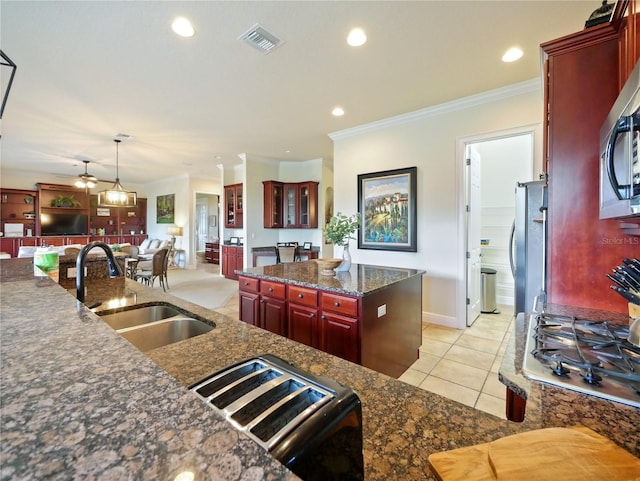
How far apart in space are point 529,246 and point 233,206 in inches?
242

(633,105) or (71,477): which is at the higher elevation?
(633,105)

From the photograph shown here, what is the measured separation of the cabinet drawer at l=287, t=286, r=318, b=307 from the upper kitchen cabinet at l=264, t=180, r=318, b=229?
3.93m

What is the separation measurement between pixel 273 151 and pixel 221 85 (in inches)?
106

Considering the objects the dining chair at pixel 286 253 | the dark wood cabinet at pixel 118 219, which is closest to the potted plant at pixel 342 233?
the dining chair at pixel 286 253

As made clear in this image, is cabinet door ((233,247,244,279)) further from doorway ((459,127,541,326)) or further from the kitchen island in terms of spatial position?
doorway ((459,127,541,326))

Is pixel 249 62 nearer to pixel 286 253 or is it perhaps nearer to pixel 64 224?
pixel 286 253

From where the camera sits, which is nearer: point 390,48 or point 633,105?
point 633,105

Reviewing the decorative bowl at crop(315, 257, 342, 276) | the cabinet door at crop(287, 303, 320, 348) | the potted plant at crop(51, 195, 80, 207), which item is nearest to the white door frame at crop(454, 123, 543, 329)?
the decorative bowl at crop(315, 257, 342, 276)

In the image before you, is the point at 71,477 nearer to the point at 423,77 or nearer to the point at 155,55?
the point at 155,55

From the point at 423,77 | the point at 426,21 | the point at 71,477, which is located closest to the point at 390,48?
the point at 426,21

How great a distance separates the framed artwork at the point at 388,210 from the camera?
3.91 metres

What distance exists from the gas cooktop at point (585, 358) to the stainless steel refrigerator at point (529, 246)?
1037 millimetres

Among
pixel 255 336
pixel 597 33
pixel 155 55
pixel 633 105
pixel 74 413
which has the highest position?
pixel 155 55

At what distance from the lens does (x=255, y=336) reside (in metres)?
1.20
